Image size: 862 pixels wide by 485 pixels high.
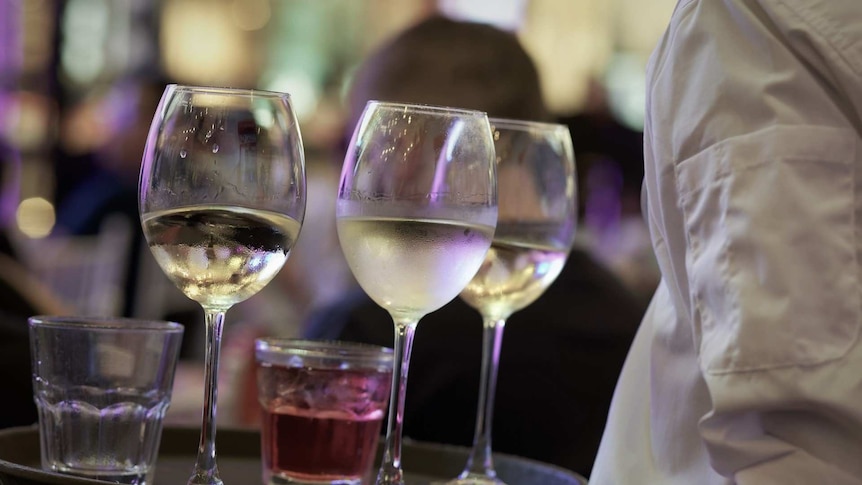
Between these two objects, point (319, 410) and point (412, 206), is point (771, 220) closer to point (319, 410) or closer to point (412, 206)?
point (412, 206)

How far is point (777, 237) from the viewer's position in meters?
A: 0.64

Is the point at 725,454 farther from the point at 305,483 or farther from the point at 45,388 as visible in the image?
the point at 45,388

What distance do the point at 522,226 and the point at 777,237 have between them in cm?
35

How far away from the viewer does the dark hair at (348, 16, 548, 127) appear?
1765 mm

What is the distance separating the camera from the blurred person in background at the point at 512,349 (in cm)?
164

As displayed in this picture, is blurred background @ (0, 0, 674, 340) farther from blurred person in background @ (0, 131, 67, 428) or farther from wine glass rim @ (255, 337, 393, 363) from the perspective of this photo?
wine glass rim @ (255, 337, 393, 363)

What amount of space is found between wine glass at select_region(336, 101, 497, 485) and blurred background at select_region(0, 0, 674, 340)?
504 centimetres

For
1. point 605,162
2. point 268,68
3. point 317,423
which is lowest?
point 605,162

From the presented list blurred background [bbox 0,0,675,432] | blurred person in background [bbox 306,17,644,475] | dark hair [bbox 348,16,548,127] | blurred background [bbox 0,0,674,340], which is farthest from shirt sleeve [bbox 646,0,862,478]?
blurred background [bbox 0,0,674,340]

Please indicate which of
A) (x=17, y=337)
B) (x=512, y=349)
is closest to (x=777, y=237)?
(x=512, y=349)

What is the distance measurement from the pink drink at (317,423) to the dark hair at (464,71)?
915 millimetres

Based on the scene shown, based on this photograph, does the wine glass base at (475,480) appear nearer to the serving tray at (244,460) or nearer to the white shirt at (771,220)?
the serving tray at (244,460)

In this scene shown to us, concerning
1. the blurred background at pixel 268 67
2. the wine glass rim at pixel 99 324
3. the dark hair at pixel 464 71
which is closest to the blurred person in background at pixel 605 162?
the blurred background at pixel 268 67

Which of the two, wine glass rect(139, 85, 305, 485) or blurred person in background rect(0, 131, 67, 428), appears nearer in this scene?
wine glass rect(139, 85, 305, 485)
